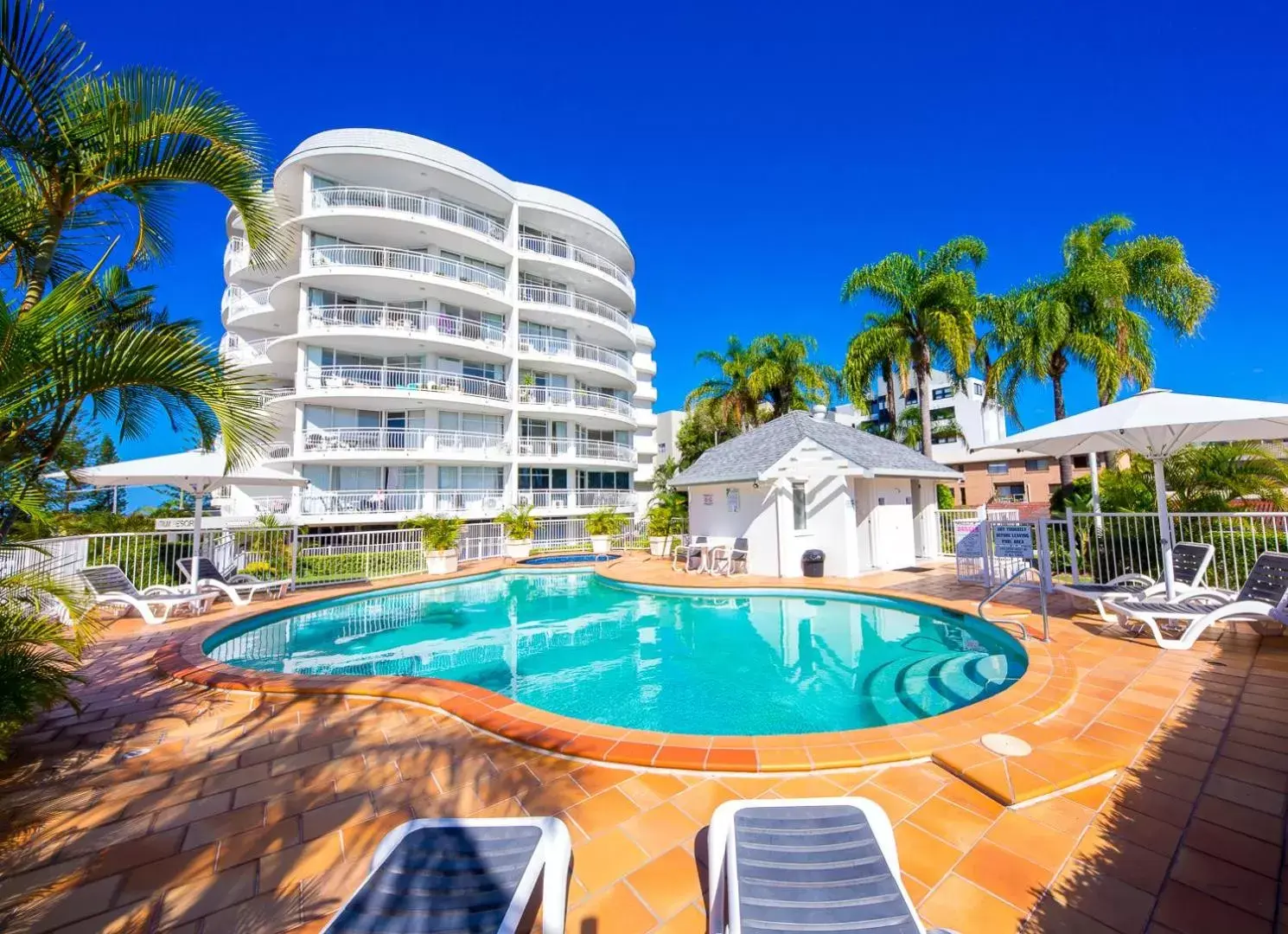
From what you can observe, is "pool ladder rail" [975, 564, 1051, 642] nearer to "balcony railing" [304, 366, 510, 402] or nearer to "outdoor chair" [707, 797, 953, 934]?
"outdoor chair" [707, 797, 953, 934]

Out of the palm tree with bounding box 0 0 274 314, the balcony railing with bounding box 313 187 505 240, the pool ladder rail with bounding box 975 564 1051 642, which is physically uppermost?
the balcony railing with bounding box 313 187 505 240

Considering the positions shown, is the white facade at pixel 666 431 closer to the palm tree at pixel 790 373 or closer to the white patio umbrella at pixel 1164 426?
the palm tree at pixel 790 373

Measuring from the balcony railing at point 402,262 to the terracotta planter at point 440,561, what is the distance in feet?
41.8

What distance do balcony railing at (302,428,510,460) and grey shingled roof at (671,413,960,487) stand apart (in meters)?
11.3

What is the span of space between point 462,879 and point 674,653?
5.95m

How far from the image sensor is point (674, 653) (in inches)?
303

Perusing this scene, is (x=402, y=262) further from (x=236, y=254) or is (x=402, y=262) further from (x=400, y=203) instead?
(x=236, y=254)

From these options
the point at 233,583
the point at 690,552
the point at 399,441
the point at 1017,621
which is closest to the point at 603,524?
the point at 690,552

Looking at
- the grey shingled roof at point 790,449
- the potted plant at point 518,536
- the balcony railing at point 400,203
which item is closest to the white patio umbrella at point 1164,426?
the grey shingled roof at point 790,449

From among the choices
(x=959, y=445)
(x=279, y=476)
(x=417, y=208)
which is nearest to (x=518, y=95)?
(x=417, y=208)

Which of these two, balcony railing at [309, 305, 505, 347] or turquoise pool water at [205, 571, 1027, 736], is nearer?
turquoise pool water at [205, 571, 1027, 736]

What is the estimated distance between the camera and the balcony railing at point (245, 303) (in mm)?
22281

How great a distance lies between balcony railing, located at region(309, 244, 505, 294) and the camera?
20.0m

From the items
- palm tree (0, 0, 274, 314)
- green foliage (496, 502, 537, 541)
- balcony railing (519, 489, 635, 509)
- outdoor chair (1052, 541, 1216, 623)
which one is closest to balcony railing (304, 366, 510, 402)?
balcony railing (519, 489, 635, 509)
